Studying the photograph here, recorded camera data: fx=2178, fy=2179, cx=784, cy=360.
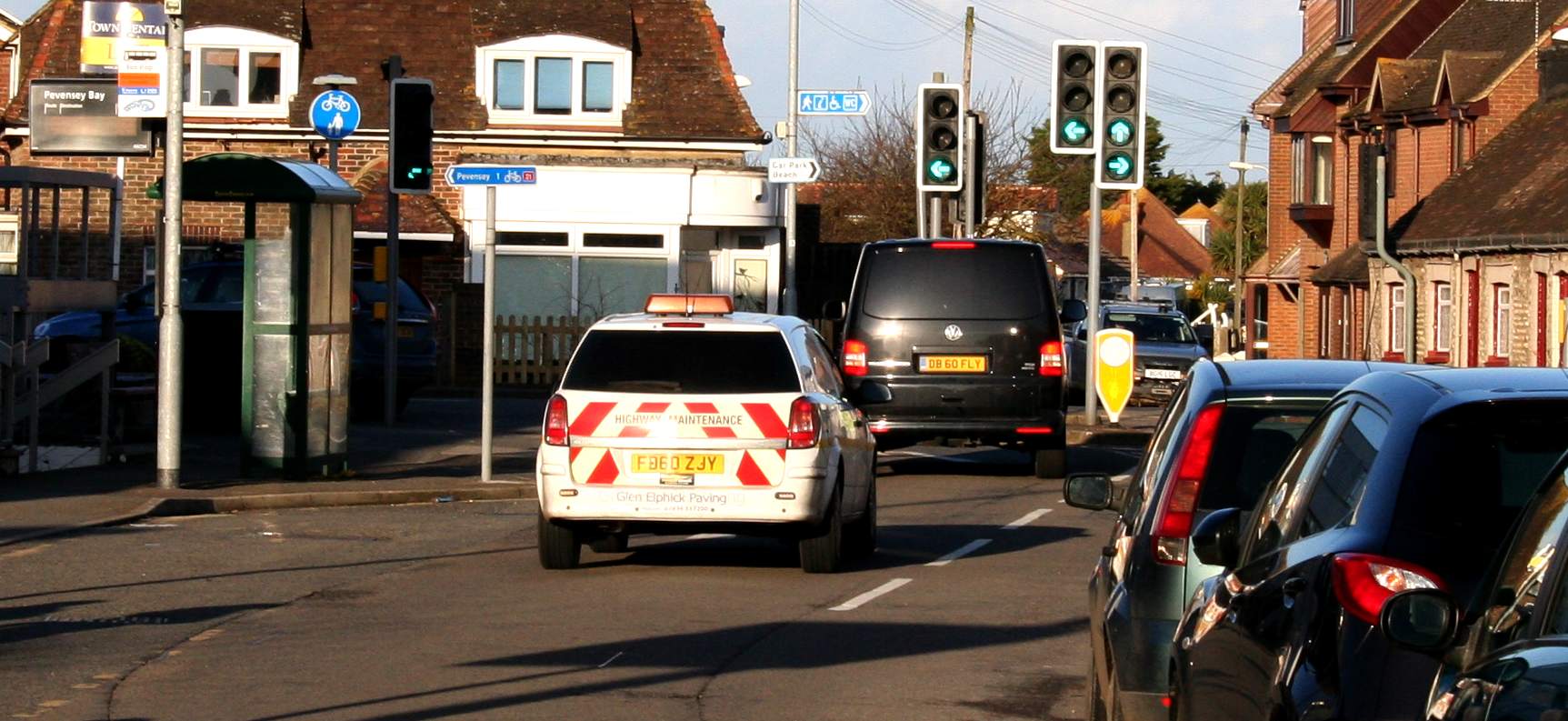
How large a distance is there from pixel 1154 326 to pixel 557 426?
86.6 ft

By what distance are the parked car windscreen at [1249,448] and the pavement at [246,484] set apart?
9107 millimetres

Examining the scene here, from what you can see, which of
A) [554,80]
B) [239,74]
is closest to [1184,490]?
[554,80]

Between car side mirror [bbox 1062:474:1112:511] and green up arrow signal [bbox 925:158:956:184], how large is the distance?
16.0 m

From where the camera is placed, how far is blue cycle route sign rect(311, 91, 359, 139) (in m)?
23.5

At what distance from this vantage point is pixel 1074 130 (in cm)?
2256

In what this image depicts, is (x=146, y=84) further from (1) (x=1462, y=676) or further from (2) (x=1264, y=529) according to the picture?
(1) (x=1462, y=676)

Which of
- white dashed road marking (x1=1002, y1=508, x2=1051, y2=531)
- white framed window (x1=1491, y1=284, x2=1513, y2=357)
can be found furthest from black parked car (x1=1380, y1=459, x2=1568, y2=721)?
white framed window (x1=1491, y1=284, x2=1513, y2=357)

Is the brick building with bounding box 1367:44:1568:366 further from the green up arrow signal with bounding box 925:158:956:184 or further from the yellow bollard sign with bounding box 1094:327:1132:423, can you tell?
the green up arrow signal with bounding box 925:158:956:184

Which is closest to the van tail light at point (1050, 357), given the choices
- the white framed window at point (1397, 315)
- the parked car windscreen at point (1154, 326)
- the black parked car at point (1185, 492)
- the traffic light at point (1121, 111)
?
the traffic light at point (1121, 111)

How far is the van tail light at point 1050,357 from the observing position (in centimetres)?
1912

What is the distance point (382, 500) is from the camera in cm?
1678

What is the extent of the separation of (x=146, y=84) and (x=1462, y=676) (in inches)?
589

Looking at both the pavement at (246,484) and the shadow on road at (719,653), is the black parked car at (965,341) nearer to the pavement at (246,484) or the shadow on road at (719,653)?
the pavement at (246,484)

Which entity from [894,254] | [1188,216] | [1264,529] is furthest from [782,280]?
[1188,216]
